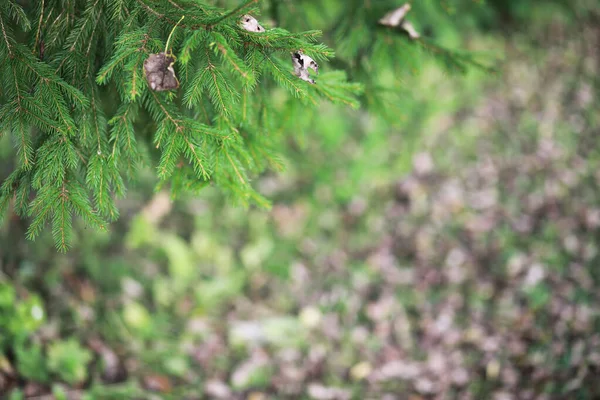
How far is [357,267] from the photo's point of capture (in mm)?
3754

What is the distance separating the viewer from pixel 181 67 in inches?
56.1

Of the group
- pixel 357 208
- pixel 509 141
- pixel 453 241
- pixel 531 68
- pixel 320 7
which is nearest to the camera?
pixel 320 7

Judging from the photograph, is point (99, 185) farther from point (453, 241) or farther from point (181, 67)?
point (453, 241)

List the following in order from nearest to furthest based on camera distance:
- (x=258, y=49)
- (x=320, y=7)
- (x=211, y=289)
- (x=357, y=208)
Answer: (x=258, y=49) < (x=320, y=7) < (x=211, y=289) < (x=357, y=208)

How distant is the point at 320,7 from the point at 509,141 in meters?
3.21

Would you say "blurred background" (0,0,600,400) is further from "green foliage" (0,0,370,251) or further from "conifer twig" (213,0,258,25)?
"conifer twig" (213,0,258,25)

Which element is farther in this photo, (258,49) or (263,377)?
(263,377)

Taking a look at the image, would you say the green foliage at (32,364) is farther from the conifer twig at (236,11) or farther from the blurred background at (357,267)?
the conifer twig at (236,11)

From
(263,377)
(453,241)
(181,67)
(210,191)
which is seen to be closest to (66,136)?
(181,67)

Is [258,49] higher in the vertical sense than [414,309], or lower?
higher

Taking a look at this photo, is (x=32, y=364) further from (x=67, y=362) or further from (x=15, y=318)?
(x=15, y=318)

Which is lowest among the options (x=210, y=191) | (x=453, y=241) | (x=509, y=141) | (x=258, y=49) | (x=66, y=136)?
(x=210, y=191)

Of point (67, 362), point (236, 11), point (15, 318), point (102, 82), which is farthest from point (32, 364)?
point (236, 11)

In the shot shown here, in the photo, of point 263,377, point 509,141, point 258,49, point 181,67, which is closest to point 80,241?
point 263,377
